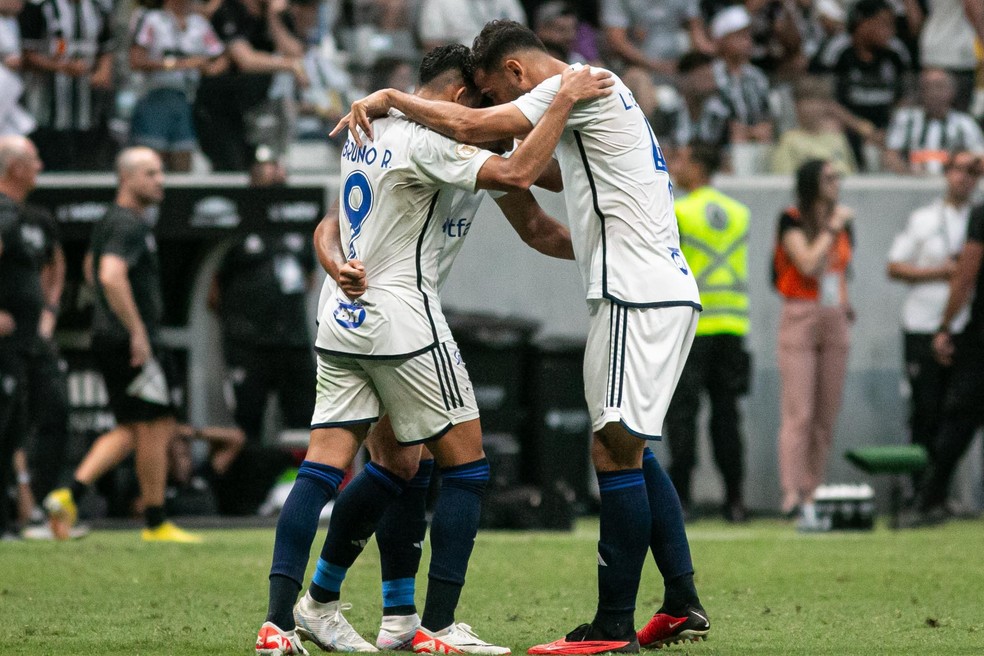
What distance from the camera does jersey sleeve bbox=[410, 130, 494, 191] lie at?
5.61m

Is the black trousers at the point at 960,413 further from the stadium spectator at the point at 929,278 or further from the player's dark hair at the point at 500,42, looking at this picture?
the player's dark hair at the point at 500,42

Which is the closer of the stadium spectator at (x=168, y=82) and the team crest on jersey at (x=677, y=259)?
the team crest on jersey at (x=677, y=259)

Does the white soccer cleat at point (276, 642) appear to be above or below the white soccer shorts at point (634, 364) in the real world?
below

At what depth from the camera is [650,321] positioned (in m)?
5.82

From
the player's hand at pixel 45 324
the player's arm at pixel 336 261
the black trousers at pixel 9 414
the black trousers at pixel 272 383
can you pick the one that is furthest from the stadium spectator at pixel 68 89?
the player's arm at pixel 336 261

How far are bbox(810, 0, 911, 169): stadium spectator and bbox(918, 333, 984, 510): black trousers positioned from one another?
3149 millimetres

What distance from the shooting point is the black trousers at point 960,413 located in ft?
37.3

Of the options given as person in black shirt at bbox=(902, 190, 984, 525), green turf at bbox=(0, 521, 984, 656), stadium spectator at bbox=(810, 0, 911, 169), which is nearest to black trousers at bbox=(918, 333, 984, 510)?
person in black shirt at bbox=(902, 190, 984, 525)

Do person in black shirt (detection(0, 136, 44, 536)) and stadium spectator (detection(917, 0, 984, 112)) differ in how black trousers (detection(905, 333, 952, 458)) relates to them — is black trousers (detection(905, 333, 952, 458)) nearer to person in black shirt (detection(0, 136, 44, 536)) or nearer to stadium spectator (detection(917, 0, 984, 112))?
stadium spectator (detection(917, 0, 984, 112))

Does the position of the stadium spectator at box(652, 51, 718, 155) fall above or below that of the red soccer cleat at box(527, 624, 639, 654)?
above

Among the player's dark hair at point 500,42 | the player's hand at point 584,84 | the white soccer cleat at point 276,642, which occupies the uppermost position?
the player's dark hair at point 500,42

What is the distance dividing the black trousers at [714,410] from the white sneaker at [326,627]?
5930 mm

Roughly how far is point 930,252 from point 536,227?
7200 mm

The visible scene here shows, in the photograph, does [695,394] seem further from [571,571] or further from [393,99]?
[393,99]
